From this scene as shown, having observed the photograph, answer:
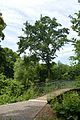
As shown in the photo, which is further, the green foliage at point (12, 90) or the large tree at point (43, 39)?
the large tree at point (43, 39)

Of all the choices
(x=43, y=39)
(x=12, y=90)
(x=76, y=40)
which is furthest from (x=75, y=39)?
(x=43, y=39)

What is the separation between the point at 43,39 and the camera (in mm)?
66062

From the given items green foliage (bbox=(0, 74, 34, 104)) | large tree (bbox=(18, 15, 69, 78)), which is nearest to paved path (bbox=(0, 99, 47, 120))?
green foliage (bbox=(0, 74, 34, 104))

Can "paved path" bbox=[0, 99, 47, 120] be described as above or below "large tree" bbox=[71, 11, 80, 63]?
below

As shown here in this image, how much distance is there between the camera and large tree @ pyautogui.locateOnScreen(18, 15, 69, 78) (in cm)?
6538

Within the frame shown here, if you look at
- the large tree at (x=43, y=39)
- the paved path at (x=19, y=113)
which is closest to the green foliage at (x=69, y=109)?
the paved path at (x=19, y=113)

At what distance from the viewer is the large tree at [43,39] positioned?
6538cm

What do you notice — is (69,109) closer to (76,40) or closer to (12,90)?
(76,40)

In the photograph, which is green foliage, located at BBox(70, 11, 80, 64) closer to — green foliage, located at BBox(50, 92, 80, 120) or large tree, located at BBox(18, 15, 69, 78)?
green foliage, located at BBox(50, 92, 80, 120)

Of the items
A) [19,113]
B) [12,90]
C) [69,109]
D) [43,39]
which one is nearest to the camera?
[69,109]

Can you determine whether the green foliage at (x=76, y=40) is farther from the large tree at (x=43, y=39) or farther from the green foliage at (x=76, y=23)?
the large tree at (x=43, y=39)

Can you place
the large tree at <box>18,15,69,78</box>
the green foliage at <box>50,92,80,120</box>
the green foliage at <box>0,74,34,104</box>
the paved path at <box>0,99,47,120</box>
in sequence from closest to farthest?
the green foliage at <box>50,92,80,120</box>
the paved path at <box>0,99,47,120</box>
the green foliage at <box>0,74,34,104</box>
the large tree at <box>18,15,69,78</box>

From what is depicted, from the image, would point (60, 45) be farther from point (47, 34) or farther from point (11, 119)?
point (11, 119)

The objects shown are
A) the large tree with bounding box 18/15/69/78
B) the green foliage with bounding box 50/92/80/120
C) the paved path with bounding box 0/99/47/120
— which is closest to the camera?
the green foliage with bounding box 50/92/80/120
